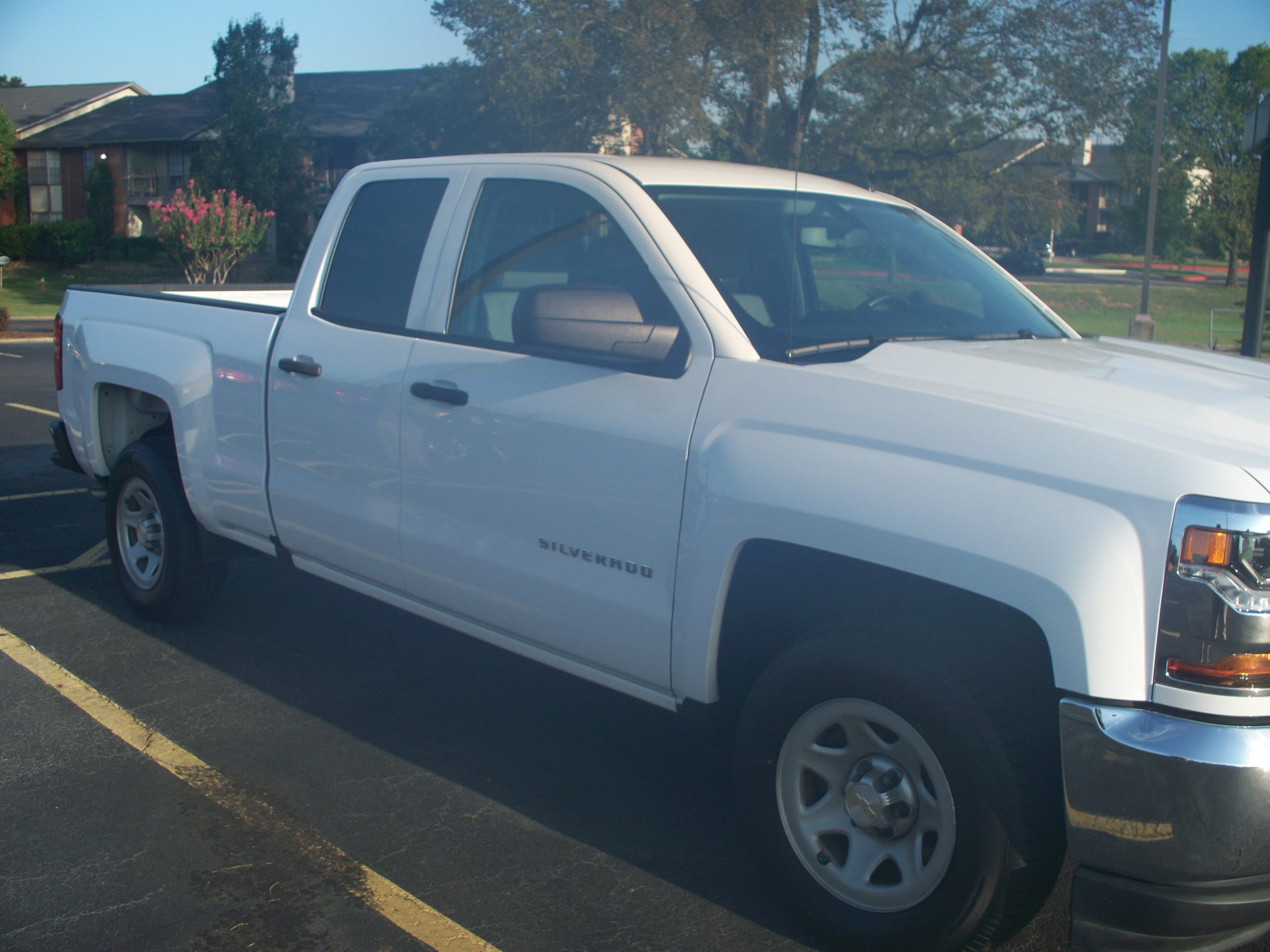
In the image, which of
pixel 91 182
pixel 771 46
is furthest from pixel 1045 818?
pixel 91 182

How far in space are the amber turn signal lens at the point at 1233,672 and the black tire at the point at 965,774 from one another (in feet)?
1.22

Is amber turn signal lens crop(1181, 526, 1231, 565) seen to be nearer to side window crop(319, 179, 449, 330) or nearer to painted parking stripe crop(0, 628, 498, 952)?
painted parking stripe crop(0, 628, 498, 952)

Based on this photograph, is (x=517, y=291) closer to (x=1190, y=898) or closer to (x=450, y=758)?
(x=450, y=758)

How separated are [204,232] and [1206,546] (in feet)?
90.9

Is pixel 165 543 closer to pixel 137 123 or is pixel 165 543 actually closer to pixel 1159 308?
pixel 1159 308

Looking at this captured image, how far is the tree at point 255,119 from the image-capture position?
129 ft

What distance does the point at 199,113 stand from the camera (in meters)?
53.2

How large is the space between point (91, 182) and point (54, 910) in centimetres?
5370

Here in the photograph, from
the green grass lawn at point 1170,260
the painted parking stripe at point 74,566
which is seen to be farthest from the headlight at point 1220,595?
the green grass lawn at point 1170,260

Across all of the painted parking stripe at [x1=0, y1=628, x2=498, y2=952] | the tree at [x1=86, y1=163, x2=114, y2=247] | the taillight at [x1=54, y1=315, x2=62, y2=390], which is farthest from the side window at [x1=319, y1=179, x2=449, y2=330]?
the tree at [x1=86, y1=163, x2=114, y2=247]

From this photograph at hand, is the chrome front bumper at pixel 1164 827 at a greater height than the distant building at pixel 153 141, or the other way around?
the distant building at pixel 153 141

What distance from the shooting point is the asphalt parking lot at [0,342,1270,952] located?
10.0ft

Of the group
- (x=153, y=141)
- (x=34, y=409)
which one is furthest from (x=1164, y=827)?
(x=153, y=141)

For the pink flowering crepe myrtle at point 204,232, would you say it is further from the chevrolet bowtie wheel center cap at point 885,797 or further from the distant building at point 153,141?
the chevrolet bowtie wheel center cap at point 885,797
